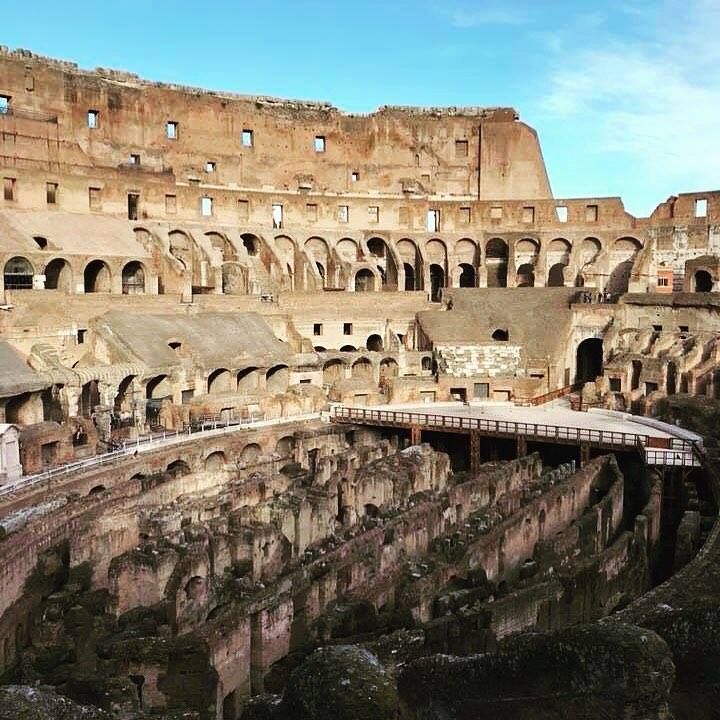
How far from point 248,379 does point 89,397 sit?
24.3 ft

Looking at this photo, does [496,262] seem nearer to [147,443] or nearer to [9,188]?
[9,188]

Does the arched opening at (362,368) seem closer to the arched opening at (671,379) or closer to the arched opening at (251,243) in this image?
the arched opening at (251,243)

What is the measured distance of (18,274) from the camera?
34.0m

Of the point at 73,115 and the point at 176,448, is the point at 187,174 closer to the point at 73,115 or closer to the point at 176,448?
the point at 73,115

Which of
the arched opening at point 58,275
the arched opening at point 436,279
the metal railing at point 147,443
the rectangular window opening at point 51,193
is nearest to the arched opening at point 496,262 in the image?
the arched opening at point 436,279

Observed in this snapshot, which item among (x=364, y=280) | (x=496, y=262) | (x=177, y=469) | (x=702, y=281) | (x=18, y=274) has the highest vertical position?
(x=496, y=262)

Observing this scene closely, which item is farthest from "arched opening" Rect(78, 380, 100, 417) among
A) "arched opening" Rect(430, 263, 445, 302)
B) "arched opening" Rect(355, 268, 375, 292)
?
"arched opening" Rect(430, 263, 445, 302)

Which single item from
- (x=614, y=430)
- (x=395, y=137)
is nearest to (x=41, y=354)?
(x=614, y=430)

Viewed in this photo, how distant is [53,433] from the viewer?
930 inches

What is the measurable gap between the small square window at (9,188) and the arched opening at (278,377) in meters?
15.9

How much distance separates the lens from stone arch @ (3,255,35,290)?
33.7m

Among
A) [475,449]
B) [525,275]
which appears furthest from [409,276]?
[475,449]

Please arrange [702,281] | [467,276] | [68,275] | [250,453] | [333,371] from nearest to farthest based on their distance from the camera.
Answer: [250,453] < [68,275] < [333,371] < [702,281] < [467,276]

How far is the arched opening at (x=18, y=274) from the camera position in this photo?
33688 millimetres
